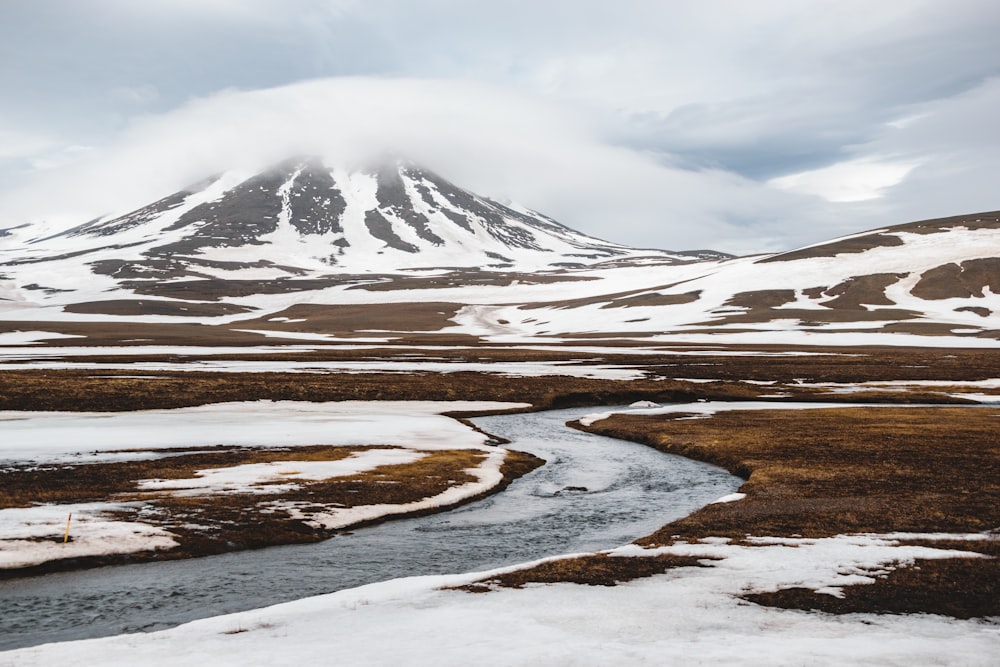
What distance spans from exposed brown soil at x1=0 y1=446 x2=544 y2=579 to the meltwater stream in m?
0.73

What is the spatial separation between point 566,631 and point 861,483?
787 inches

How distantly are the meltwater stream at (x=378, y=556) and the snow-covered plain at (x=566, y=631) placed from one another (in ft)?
7.52

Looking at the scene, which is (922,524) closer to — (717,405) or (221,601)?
(221,601)

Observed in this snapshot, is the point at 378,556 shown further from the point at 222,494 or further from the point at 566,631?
the point at 566,631

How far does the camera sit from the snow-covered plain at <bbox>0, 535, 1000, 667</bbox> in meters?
13.1

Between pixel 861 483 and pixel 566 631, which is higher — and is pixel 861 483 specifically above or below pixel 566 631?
below

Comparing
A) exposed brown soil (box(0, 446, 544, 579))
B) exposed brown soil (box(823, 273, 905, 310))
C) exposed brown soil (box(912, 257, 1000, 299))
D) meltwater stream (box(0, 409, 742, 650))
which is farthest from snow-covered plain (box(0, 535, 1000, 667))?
exposed brown soil (box(912, 257, 1000, 299))

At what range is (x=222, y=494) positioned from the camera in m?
28.0

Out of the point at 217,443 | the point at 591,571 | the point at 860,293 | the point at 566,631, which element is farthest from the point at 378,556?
the point at 860,293

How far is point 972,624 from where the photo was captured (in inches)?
579

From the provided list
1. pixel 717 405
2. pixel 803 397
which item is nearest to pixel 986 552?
pixel 717 405

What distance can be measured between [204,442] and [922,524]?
3368 cm

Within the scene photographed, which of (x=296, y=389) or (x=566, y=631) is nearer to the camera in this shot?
(x=566, y=631)

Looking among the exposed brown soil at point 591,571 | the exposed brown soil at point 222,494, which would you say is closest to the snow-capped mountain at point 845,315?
the exposed brown soil at point 222,494
